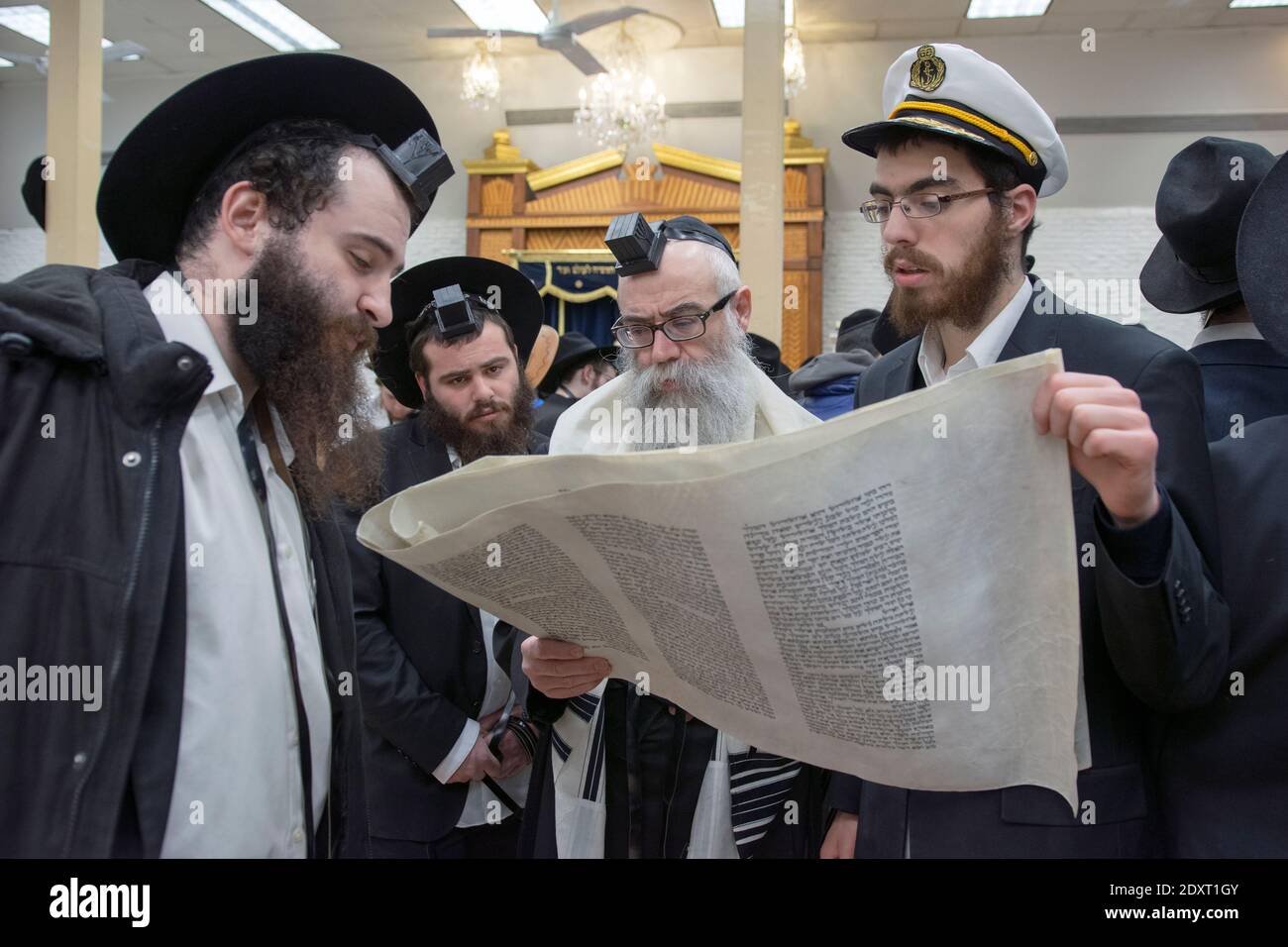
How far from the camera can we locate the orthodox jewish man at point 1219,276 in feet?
6.06

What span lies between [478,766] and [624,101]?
778 centimetres

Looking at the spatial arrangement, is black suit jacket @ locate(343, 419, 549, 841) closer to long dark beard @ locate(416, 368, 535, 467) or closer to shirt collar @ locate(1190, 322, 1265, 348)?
long dark beard @ locate(416, 368, 535, 467)

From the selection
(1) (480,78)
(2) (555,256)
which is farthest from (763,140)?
(2) (555,256)

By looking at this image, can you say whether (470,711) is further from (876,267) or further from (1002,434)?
(876,267)

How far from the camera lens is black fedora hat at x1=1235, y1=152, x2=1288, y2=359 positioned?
1.37 metres

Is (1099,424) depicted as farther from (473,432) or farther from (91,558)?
(473,432)

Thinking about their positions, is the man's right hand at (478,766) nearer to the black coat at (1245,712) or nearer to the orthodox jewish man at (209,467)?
the orthodox jewish man at (209,467)

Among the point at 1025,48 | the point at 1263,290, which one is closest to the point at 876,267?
the point at 1025,48

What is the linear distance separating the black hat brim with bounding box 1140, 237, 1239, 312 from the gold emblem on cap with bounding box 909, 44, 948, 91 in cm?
66

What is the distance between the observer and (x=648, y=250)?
215 centimetres

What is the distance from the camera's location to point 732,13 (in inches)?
399

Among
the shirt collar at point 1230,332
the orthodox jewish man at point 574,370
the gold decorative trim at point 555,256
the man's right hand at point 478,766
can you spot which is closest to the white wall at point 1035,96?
the gold decorative trim at point 555,256

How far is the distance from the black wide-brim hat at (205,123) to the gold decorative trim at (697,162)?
942 cm
